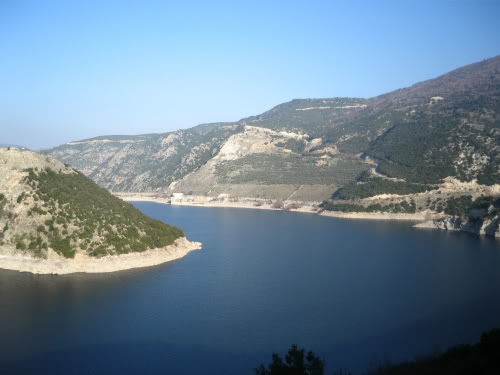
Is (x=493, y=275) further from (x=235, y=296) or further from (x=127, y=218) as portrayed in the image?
(x=127, y=218)

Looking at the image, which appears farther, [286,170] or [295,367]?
[286,170]

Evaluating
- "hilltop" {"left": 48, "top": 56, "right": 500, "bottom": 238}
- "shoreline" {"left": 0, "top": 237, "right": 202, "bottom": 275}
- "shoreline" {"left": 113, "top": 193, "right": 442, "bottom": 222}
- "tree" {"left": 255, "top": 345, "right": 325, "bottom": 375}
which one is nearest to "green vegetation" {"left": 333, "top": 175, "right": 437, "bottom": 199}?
"hilltop" {"left": 48, "top": 56, "right": 500, "bottom": 238}

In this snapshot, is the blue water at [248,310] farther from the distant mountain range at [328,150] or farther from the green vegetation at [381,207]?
the distant mountain range at [328,150]

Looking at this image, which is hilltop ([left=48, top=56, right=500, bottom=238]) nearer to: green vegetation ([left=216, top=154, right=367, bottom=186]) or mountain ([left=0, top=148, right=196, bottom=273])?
green vegetation ([left=216, top=154, right=367, bottom=186])

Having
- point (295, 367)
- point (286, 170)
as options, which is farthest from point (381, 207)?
point (295, 367)

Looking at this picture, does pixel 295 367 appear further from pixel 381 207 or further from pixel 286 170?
pixel 286 170

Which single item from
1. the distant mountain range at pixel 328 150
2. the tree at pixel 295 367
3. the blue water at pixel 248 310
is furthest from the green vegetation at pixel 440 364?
the distant mountain range at pixel 328 150
